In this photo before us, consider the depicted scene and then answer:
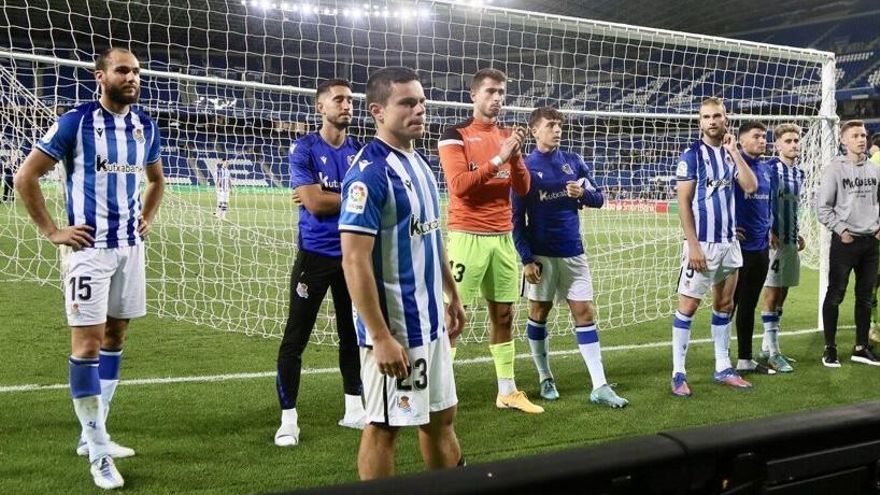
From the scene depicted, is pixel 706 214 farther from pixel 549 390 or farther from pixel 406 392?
pixel 406 392

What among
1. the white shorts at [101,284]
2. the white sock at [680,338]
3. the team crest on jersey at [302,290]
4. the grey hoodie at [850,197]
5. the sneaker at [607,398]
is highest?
the grey hoodie at [850,197]

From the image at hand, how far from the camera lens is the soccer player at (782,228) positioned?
19.9 ft

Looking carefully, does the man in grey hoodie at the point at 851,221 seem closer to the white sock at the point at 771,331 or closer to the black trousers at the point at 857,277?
the black trousers at the point at 857,277

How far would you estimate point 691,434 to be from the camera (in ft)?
5.67

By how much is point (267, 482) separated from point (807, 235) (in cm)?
883

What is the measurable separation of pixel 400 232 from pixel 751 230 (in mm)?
3825

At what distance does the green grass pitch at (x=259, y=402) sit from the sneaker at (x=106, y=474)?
2.4 inches

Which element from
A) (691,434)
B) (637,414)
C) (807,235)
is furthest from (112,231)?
(807,235)

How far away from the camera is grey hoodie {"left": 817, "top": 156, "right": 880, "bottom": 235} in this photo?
19.1 feet

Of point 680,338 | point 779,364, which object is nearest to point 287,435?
point 680,338

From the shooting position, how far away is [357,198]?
245 cm

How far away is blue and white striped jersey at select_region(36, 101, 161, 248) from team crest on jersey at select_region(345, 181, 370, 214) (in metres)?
1.56

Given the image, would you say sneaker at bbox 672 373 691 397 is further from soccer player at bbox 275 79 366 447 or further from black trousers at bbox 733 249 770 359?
soccer player at bbox 275 79 366 447

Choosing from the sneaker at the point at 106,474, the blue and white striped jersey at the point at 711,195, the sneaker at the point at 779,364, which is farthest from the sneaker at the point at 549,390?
the sneaker at the point at 106,474
